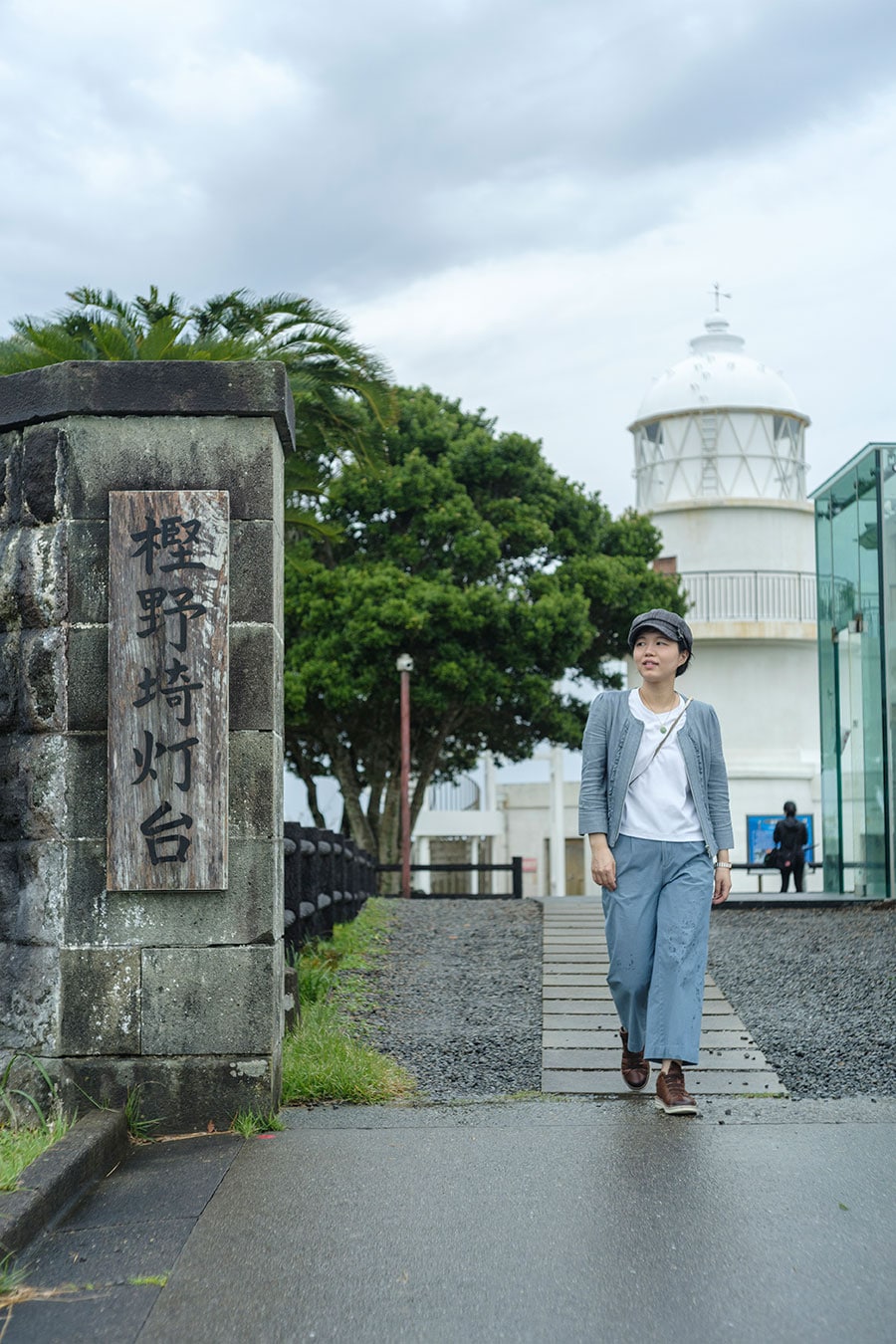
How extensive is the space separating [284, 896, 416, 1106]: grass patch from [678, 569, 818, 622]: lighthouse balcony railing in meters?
26.0

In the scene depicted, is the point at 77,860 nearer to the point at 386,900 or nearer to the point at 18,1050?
the point at 18,1050

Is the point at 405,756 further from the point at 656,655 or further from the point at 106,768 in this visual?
the point at 106,768

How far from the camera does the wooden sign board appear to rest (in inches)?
213

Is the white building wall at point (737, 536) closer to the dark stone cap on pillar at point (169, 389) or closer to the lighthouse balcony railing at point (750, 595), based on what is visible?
the lighthouse balcony railing at point (750, 595)

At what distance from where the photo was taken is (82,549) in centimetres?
561

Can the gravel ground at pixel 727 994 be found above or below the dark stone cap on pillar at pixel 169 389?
below

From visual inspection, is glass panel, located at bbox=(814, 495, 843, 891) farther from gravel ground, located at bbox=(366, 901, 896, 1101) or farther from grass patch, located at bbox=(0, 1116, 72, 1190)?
grass patch, located at bbox=(0, 1116, 72, 1190)

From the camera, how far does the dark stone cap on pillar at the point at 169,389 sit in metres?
5.60

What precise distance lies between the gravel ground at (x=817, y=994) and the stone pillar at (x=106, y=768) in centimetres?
251

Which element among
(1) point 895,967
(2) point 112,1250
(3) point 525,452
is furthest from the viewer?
(3) point 525,452

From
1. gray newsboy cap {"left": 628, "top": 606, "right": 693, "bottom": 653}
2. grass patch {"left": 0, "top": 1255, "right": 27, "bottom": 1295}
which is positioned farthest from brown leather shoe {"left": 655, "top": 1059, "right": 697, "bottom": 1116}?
grass patch {"left": 0, "top": 1255, "right": 27, "bottom": 1295}

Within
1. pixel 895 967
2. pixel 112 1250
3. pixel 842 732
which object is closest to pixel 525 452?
pixel 842 732

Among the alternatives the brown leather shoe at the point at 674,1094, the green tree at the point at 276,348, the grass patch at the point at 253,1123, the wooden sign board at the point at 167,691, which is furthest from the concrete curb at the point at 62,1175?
the green tree at the point at 276,348

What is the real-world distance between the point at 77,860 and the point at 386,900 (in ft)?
38.6
